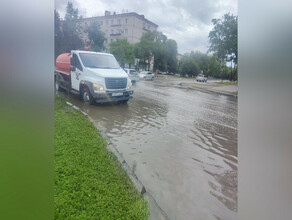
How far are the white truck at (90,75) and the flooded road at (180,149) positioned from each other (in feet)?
0.65

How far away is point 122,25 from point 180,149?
1.87 meters

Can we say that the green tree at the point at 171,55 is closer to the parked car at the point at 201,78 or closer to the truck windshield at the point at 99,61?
the parked car at the point at 201,78

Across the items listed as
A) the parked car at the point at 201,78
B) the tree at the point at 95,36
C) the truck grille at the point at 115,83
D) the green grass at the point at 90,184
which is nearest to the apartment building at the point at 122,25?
the tree at the point at 95,36

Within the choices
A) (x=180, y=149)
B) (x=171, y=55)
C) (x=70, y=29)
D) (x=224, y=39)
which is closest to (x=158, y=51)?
(x=171, y=55)

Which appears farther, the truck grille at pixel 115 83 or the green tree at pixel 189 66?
the truck grille at pixel 115 83

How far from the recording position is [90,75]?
3.15 meters

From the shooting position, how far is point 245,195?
0.90 m

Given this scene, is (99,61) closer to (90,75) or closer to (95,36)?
(90,75)

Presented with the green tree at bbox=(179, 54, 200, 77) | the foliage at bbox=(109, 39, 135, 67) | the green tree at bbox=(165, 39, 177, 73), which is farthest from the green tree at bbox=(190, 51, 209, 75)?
the foliage at bbox=(109, 39, 135, 67)

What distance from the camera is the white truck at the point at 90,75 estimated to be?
79.7 inches

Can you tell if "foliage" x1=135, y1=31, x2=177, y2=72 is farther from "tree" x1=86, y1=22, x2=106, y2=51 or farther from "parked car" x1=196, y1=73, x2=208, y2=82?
"tree" x1=86, y1=22, x2=106, y2=51

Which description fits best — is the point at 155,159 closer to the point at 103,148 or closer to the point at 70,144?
the point at 103,148

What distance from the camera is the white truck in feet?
6.64

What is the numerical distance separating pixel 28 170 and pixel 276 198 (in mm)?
919
